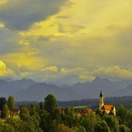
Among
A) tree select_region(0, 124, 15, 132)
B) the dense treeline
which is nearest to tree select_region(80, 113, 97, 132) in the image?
the dense treeline

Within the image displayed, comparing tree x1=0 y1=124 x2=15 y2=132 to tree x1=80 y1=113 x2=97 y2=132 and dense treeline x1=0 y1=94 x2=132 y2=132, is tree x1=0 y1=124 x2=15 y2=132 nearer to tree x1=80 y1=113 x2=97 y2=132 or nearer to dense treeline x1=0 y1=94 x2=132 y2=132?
dense treeline x1=0 y1=94 x2=132 y2=132

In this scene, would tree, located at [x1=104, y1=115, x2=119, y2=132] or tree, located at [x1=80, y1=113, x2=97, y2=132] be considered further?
tree, located at [x1=80, y1=113, x2=97, y2=132]

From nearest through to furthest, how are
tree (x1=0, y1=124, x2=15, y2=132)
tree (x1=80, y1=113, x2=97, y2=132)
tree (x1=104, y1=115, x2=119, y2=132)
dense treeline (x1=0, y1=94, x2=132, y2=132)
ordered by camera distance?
tree (x1=0, y1=124, x2=15, y2=132) < dense treeline (x1=0, y1=94, x2=132, y2=132) < tree (x1=104, y1=115, x2=119, y2=132) < tree (x1=80, y1=113, x2=97, y2=132)

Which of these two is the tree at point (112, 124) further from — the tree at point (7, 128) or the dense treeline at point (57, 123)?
the tree at point (7, 128)

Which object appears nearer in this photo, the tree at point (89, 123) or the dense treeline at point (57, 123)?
the dense treeline at point (57, 123)

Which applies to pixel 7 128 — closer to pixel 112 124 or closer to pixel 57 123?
pixel 57 123

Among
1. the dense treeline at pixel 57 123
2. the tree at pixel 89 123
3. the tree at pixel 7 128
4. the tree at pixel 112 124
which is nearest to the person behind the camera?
the tree at pixel 7 128

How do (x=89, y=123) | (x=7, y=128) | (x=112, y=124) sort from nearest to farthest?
(x=7, y=128)
(x=112, y=124)
(x=89, y=123)

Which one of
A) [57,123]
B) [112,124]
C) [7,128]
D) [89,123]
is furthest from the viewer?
[57,123]

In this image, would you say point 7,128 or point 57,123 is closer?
point 7,128

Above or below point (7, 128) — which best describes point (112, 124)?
below

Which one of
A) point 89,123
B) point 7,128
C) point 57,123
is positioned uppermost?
point 57,123

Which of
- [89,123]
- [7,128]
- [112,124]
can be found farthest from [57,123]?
[7,128]

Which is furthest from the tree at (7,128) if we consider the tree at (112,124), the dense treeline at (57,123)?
the tree at (112,124)
